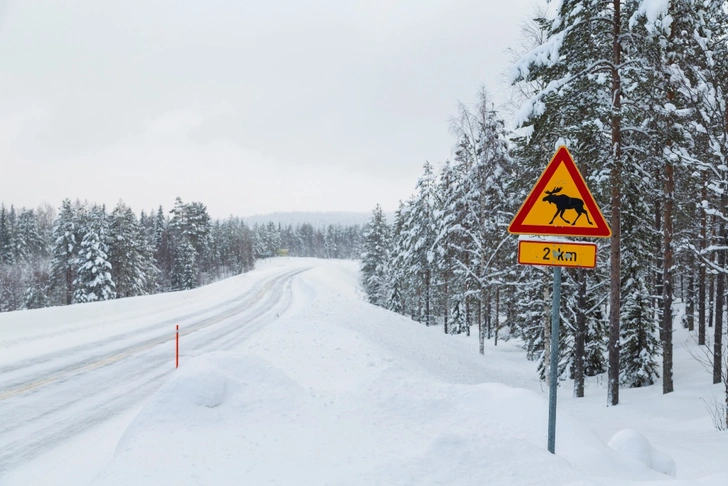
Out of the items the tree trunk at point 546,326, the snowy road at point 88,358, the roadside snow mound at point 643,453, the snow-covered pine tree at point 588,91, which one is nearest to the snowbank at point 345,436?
the roadside snow mound at point 643,453

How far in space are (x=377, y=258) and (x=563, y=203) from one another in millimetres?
44254

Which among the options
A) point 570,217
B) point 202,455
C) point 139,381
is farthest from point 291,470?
point 139,381

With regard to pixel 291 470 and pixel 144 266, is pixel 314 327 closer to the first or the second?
pixel 291 470

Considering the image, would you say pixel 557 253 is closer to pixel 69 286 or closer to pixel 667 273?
pixel 667 273

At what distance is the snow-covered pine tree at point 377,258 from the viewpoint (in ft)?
155

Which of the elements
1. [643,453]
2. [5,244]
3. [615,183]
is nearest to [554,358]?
[643,453]

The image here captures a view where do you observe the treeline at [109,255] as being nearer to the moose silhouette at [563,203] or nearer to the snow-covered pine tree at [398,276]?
the snow-covered pine tree at [398,276]

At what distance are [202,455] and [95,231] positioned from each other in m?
43.3

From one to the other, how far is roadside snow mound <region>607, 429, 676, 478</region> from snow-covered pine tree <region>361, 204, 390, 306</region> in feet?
136

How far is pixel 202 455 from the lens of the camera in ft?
14.8

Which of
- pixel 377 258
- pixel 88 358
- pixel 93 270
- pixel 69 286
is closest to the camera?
pixel 88 358

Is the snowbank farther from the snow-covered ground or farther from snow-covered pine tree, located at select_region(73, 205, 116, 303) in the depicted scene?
snow-covered pine tree, located at select_region(73, 205, 116, 303)

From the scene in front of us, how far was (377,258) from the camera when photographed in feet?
159

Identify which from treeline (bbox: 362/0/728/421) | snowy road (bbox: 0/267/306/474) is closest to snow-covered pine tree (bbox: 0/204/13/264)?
snowy road (bbox: 0/267/306/474)
